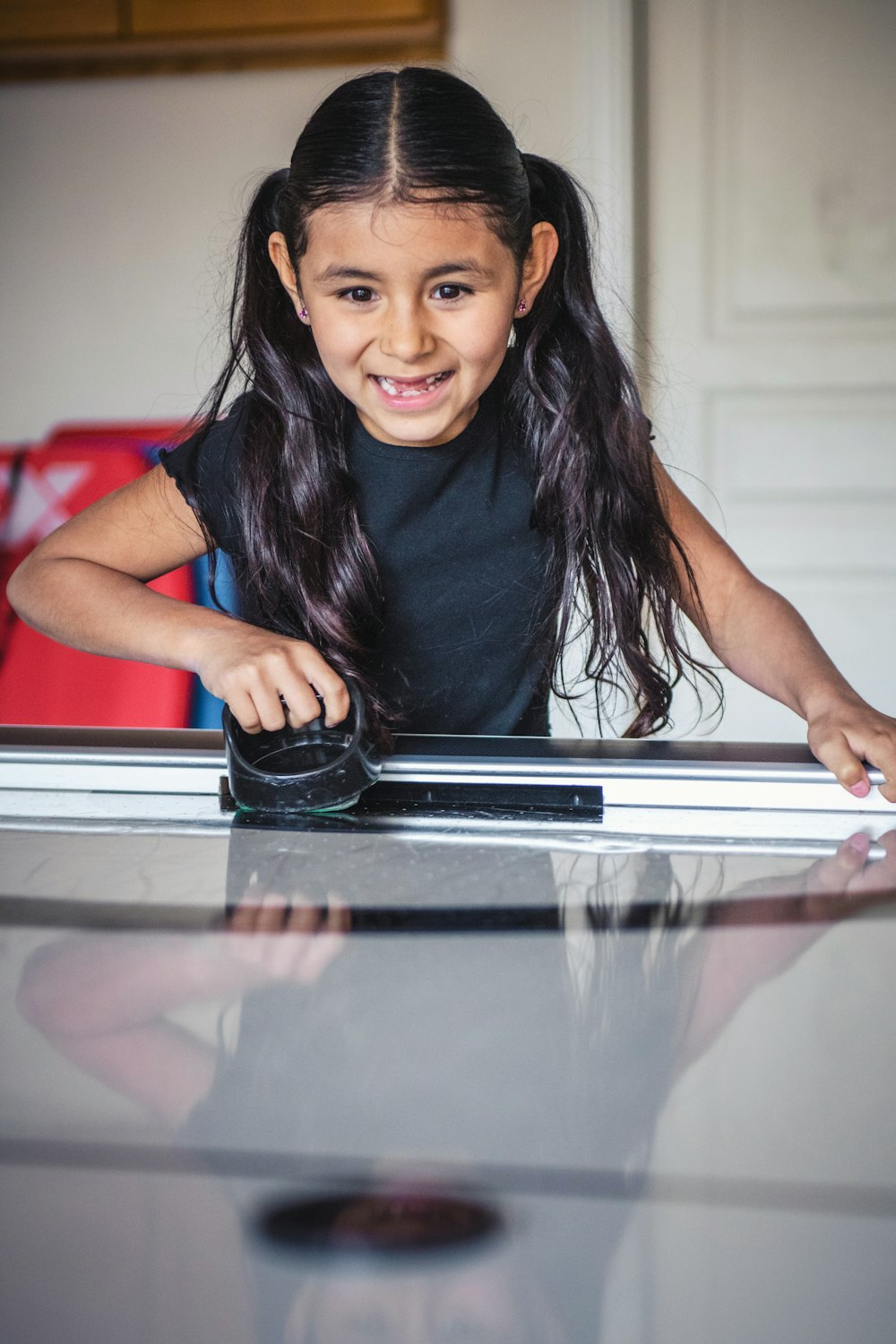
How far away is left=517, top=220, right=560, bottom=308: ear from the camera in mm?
1015

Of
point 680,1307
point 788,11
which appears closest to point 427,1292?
point 680,1307

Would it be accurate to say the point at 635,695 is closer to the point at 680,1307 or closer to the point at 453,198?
the point at 453,198

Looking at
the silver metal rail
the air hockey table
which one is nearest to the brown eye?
the silver metal rail

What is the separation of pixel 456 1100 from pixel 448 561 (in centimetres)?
85

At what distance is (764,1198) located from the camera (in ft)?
0.84

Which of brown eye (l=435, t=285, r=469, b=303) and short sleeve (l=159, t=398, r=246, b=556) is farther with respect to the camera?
short sleeve (l=159, t=398, r=246, b=556)

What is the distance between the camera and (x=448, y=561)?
1.12 metres

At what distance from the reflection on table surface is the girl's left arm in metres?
0.24

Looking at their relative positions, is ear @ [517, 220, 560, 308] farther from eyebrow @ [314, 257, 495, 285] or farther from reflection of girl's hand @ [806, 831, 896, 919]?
reflection of girl's hand @ [806, 831, 896, 919]

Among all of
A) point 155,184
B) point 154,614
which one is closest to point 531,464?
point 154,614

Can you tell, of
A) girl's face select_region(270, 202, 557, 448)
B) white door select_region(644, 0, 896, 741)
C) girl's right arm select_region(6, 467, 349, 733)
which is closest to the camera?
girl's right arm select_region(6, 467, 349, 733)

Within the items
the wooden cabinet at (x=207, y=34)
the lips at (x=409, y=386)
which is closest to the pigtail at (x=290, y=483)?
the lips at (x=409, y=386)

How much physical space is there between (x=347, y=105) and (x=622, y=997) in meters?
0.79

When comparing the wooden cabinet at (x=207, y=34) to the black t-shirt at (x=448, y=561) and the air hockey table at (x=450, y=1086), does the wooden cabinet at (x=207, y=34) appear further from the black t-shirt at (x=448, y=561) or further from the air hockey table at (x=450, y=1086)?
the air hockey table at (x=450, y=1086)
